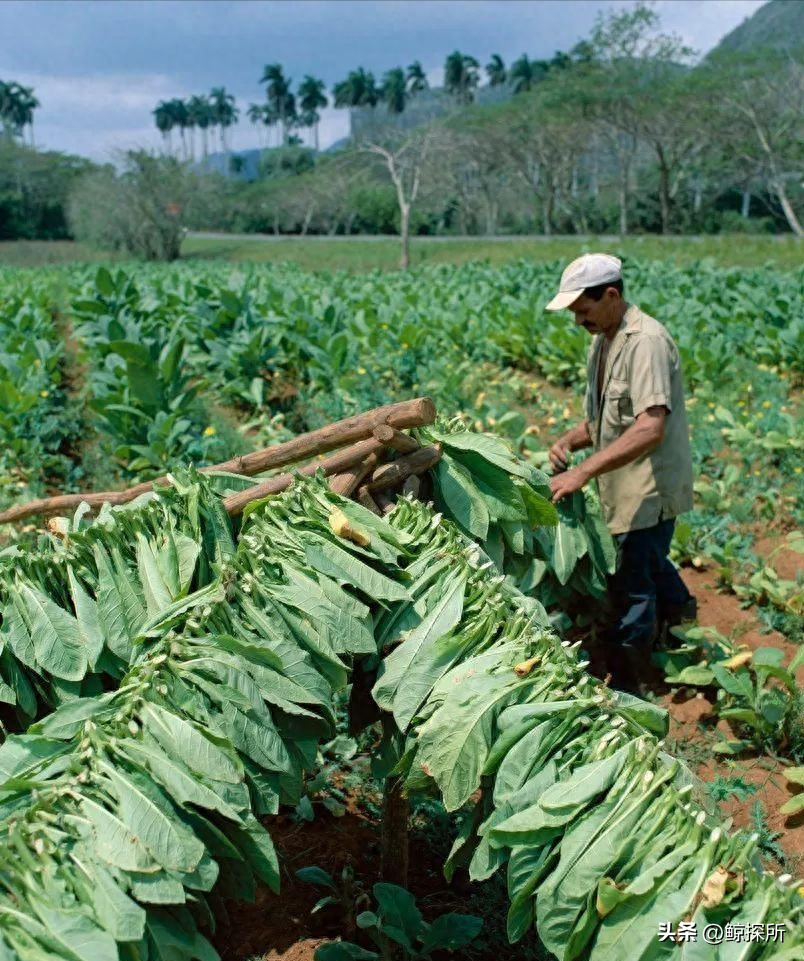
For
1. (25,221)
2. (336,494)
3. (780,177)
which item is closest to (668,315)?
(336,494)

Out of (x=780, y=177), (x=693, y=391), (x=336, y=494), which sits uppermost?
(x=780, y=177)

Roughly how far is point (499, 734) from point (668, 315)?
989 cm

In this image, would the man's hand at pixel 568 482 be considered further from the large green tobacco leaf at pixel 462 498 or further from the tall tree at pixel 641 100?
the tall tree at pixel 641 100

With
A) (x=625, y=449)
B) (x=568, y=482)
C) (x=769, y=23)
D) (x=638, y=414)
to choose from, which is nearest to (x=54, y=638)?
(x=568, y=482)

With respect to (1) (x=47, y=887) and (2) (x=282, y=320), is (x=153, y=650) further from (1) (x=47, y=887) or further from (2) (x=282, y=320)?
(2) (x=282, y=320)

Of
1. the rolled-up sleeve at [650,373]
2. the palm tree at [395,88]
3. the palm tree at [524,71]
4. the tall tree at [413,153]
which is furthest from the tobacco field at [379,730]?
the palm tree at [395,88]

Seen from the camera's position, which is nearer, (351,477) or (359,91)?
(351,477)

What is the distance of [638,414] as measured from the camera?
3633 millimetres

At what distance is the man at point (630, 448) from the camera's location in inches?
141

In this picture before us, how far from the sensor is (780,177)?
1532 inches

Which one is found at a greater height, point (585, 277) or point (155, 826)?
point (585, 277)

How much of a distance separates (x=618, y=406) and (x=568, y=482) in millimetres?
446

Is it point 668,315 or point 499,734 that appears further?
point 668,315

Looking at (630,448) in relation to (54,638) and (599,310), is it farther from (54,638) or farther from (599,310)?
(54,638)
